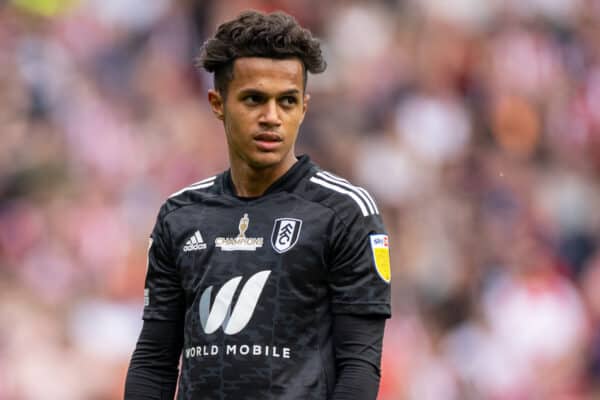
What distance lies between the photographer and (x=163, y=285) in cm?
390

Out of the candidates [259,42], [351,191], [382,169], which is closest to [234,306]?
[351,191]

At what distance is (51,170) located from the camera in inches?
332

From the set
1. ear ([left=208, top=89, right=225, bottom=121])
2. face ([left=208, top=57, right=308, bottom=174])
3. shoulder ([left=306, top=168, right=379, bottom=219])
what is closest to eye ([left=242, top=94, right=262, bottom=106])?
face ([left=208, top=57, right=308, bottom=174])

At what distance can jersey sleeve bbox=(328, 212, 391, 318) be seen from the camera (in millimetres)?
3627

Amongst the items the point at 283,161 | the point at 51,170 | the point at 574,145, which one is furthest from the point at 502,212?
the point at 283,161

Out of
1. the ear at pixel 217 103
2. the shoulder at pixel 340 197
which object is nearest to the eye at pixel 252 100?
the ear at pixel 217 103

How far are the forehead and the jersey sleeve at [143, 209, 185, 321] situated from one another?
1.69 feet

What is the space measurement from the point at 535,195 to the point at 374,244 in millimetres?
5853

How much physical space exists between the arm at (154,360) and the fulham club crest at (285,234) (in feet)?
1.47

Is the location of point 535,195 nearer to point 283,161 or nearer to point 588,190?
point 588,190

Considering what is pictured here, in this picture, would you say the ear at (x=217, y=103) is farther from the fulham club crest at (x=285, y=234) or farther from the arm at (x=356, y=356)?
the arm at (x=356, y=356)

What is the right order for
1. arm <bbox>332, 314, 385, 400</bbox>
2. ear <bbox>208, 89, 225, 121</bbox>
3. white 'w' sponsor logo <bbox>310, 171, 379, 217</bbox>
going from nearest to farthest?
arm <bbox>332, 314, 385, 400</bbox>, white 'w' sponsor logo <bbox>310, 171, 379, 217</bbox>, ear <bbox>208, 89, 225, 121</bbox>

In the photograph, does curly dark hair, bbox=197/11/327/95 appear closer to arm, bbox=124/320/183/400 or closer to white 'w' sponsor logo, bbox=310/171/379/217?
white 'w' sponsor logo, bbox=310/171/379/217

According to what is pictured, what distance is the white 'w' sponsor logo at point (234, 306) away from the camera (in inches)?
143
